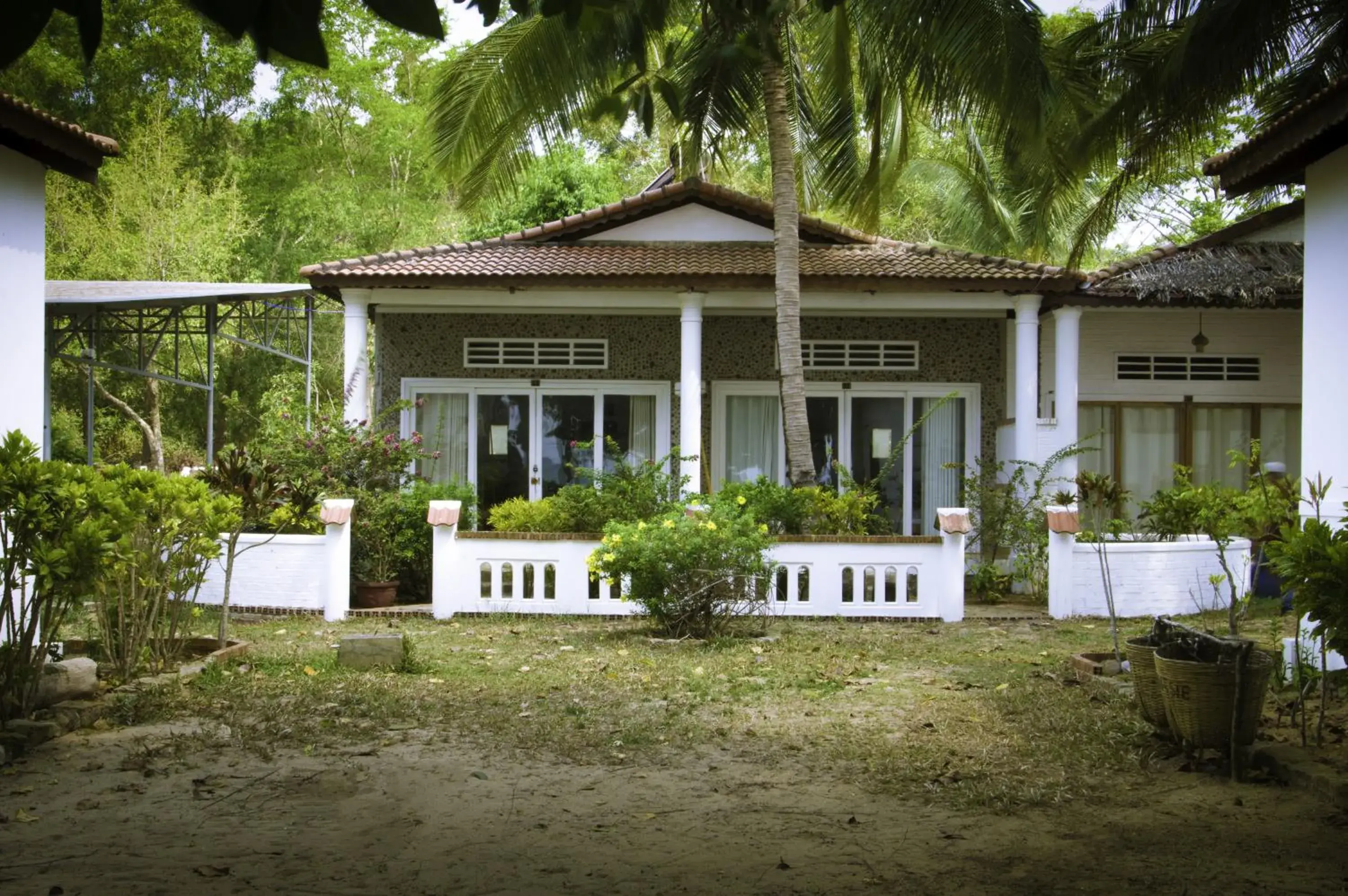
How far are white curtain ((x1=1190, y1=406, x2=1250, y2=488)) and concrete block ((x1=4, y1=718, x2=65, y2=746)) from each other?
521 inches

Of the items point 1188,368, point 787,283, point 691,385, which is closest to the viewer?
point 787,283

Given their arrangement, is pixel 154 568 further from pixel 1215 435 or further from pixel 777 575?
pixel 1215 435

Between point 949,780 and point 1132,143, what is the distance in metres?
6.86

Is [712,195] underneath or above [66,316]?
above

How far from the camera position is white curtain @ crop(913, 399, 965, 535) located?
49.7ft

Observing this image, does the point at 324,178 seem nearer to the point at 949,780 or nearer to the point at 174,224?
the point at 174,224

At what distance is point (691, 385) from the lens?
13.5 meters

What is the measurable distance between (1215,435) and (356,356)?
1034 centimetres

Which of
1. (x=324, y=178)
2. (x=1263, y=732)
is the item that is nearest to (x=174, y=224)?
(x=324, y=178)

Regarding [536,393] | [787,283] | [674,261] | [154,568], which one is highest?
[674,261]

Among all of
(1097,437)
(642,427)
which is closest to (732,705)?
(642,427)

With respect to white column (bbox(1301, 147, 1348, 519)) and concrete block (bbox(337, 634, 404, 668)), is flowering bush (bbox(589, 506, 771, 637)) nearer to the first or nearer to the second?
concrete block (bbox(337, 634, 404, 668))

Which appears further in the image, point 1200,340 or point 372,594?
point 1200,340

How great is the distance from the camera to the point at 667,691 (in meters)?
7.55
